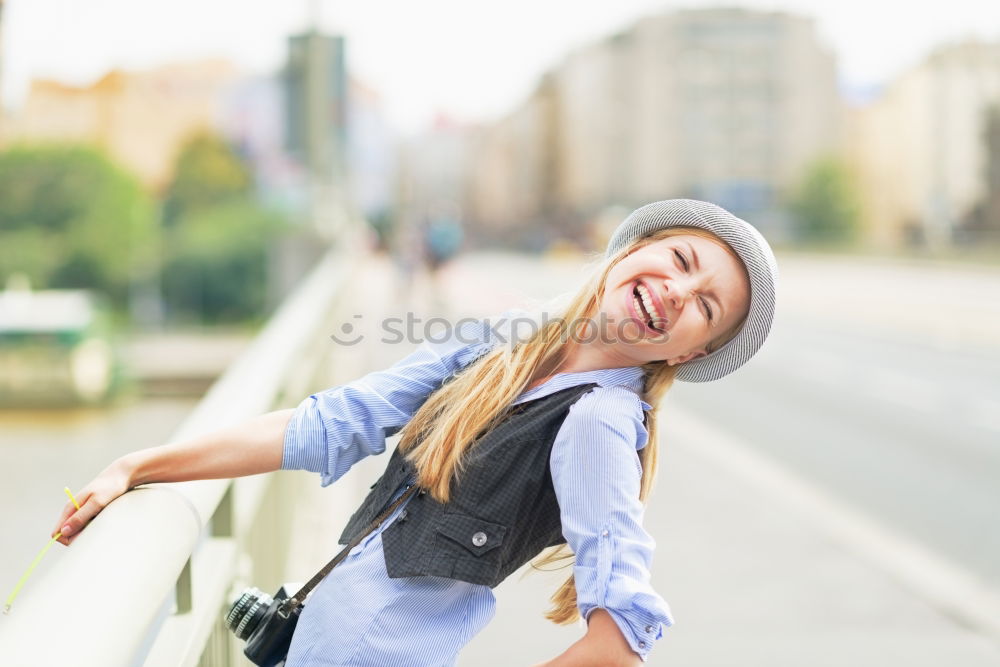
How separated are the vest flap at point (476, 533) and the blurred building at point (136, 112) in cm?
10250

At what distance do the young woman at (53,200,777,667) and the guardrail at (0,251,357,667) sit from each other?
0.40 feet

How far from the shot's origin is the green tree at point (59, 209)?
278 ft

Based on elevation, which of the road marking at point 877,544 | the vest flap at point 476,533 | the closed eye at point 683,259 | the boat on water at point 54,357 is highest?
the closed eye at point 683,259

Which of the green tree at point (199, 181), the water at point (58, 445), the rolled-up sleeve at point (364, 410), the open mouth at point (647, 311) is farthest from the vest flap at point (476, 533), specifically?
the green tree at point (199, 181)

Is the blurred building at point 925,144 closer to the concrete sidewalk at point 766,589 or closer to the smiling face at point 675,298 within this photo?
the concrete sidewalk at point 766,589

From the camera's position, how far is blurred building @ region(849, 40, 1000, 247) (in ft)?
208

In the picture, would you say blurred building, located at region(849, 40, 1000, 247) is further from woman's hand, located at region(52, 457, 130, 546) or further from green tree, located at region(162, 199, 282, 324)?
woman's hand, located at region(52, 457, 130, 546)

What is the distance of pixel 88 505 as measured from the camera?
155 centimetres

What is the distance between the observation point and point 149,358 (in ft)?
220

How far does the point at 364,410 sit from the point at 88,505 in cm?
39

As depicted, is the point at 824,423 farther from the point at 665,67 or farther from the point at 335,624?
the point at 665,67

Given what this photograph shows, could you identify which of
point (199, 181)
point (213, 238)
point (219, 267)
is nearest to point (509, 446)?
point (219, 267)

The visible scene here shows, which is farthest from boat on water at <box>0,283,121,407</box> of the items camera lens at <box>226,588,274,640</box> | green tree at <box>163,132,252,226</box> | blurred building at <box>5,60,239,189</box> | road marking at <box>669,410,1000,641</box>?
camera lens at <box>226,588,274,640</box>

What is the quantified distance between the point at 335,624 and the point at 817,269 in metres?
38.6
